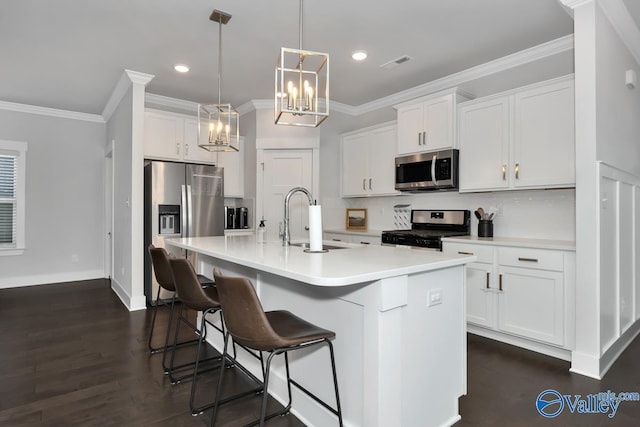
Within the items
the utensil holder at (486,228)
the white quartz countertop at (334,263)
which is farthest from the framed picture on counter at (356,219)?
the white quartz countertop at (334,263)

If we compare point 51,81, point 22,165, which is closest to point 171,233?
point 51,81

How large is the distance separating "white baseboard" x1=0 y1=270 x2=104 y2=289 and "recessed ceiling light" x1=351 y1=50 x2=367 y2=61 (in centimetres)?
519

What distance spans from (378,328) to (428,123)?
3066 mm

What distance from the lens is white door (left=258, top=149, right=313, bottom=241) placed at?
514 cm

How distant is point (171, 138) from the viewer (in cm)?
479

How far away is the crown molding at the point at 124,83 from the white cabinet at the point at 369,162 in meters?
2.68

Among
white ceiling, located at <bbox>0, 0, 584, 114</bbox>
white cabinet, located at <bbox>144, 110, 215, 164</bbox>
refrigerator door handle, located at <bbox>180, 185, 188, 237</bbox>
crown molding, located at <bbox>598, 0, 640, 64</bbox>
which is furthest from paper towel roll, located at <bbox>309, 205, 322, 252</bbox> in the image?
white cabinet, located at <bbox>144, 110, 215, 164</bbox>

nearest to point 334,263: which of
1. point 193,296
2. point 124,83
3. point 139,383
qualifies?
point 193,296

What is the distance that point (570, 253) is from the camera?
2.77 m

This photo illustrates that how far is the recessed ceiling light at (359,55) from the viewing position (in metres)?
3.64

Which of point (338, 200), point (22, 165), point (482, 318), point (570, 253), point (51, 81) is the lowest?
point (482, 318)

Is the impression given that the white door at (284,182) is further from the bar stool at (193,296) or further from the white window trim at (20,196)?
the white window trim at (20,196)

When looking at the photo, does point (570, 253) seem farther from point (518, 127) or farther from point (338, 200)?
point (338, 200)

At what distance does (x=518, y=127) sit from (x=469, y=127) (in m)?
0.50
